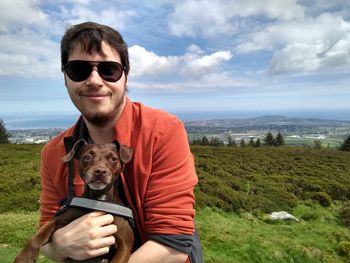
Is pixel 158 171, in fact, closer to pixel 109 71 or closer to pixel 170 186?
pixel 170 186

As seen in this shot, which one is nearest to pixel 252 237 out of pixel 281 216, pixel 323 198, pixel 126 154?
pixel 281 216

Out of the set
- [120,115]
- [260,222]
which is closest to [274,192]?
[260,222]

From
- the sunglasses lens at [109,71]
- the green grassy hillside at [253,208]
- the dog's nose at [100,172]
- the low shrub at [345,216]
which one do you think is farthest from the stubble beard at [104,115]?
the low shrub at [345,216]

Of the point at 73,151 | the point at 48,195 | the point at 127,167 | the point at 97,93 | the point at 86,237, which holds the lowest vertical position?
the point at 86,237

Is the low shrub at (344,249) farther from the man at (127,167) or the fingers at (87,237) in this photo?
the fingers at (87,237)

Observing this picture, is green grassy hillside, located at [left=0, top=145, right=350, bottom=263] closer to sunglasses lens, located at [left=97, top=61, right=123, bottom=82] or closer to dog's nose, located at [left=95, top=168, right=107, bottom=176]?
dog's nose, located at [left=95, top=168, right=107, bottom=176]

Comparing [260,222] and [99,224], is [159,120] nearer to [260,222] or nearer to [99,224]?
[99,224]

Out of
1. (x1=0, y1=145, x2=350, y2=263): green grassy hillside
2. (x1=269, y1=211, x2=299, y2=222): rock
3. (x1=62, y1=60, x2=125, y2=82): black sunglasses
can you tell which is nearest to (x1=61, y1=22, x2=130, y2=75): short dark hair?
(x1=62, y1=60, x2=125, y2=82): black sunglasses
